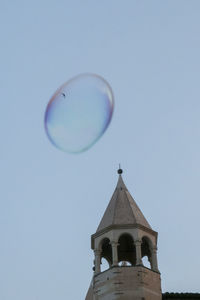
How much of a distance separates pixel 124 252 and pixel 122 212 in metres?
2.47

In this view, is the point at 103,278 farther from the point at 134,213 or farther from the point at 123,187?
the point at 123,187

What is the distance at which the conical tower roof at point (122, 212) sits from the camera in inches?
1104

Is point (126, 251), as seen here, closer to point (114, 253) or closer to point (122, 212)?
point (122, 212)

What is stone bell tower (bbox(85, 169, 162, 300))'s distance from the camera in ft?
85.8

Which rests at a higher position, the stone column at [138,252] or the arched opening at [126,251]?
the arched opening at [126,251]

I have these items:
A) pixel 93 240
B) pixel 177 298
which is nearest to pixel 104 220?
pixel 93 240

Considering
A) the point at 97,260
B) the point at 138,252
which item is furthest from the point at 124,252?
the point at 138,252

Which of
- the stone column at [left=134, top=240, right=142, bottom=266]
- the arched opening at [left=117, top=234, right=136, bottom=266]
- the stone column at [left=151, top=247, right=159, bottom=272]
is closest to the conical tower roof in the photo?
the stone column at [left=134, top=240, right=142, bottom=266]

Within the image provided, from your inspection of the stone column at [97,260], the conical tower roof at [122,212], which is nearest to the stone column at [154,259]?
the conical tower roof at [122,212]

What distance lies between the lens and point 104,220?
28.7 metres

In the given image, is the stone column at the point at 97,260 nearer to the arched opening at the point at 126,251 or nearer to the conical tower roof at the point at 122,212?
the conical tower roof at the point at 122,212

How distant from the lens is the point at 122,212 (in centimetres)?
2861

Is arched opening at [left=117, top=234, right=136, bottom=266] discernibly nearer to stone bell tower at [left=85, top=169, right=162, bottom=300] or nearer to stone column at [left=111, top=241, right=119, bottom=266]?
stone bell tower at [left=85, top=169, right=162, bottom=300]

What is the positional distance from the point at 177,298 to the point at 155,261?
2.10 m
